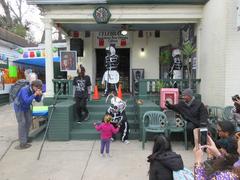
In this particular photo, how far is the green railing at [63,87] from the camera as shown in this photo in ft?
31.1

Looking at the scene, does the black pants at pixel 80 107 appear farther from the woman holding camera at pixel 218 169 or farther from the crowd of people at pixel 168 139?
the woman holding camera at pixel 218 169

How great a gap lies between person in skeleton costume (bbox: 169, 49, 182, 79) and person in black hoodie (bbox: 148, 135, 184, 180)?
25.8 feet

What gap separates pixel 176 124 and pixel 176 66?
4.06 meters

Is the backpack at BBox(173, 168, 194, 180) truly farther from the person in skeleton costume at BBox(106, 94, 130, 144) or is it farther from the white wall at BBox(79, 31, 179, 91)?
the white wall at BBox(79, 31, 179, 91)

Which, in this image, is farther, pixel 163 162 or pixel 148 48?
pixel 148 48

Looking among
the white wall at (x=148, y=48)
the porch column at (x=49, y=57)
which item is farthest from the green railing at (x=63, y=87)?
the white wall at (x=148, y=48)

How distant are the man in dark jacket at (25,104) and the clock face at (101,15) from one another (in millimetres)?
3049

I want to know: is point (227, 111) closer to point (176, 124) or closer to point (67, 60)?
point (176, 124)

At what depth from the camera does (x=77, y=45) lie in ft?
39.0

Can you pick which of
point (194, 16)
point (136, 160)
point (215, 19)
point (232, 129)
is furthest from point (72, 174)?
point (194, 16)

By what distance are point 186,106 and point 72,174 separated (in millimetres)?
2611

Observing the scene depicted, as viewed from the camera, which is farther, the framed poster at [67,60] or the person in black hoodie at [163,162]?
the framed poster at [67,60]

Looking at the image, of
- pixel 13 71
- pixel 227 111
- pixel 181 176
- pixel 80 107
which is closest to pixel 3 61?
pixel 13 71

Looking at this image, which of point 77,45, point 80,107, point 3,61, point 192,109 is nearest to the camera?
point 192,109
